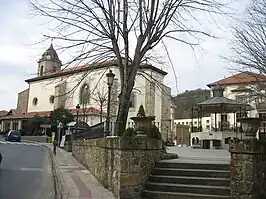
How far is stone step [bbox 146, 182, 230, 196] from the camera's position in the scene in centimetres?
874

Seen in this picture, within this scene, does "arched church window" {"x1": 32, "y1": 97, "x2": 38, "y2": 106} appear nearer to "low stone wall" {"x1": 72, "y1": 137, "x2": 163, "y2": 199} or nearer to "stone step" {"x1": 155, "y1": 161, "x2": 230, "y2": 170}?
"low stone wall" {"x1": 72, "y1": 137, "x2": 163, "y2": 199}

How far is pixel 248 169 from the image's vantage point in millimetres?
7879

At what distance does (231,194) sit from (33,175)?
850 centimetres

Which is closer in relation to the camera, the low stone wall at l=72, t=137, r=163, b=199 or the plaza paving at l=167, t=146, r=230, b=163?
the low stone wall at l=72, t=137, r=163, b=199

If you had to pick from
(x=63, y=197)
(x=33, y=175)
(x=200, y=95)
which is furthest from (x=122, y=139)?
(x=200, y=95)

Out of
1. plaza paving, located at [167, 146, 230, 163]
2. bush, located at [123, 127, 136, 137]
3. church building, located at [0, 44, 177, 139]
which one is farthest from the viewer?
church building, located at [0, 44, 177, 139]

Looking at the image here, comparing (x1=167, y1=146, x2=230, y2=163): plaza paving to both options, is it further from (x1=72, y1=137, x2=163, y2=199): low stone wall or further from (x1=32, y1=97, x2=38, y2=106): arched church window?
(x1=32, y1=97, x2=38, y2=106): arched church window

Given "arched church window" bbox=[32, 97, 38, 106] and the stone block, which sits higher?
"arched church window" bbox=[32, 97, 38, 106]

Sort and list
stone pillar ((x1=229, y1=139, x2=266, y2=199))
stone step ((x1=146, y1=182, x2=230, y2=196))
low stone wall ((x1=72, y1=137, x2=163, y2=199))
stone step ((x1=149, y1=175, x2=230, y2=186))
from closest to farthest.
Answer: stone pillar ((x1=229, y1=139, x2=266, y2=199)) < stone step ((x1=146, y1=182, x2=230, y2=196)) < low stone wall ((x1=72, y1=137, x2=163, y2=199)) < stone step ((x1=149, y1=175, x2=230, y2=186))

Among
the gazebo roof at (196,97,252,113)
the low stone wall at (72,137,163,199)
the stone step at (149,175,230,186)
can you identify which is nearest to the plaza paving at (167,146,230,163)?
the stone step at (149,175,230,186)

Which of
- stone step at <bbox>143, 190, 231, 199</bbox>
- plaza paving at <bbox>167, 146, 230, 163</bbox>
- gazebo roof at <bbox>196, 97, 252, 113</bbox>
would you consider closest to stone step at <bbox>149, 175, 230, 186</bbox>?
stone step at <bbox>143, 190, 231, 199</bbox>

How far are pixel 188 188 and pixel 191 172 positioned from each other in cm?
90


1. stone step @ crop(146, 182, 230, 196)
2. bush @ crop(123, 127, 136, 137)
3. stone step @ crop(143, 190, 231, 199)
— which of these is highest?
bush @ crop(123, 127, 136, 137)

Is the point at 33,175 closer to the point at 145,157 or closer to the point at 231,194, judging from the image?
the point at 145,157
